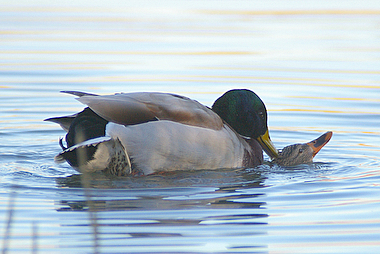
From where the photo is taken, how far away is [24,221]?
185 inches

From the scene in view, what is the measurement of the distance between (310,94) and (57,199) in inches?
222

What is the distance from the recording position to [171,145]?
6.01 meters

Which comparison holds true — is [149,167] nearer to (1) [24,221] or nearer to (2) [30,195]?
(2) [30,195]

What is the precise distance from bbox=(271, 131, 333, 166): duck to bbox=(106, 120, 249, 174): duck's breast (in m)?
0.80

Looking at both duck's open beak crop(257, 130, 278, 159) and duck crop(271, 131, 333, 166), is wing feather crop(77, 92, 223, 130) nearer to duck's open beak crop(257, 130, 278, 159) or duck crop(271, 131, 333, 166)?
duck's open beak crop(257, 130, 278, 159)

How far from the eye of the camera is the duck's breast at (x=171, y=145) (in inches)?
234

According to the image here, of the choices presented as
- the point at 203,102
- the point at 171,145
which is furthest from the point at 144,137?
the point at 203,102

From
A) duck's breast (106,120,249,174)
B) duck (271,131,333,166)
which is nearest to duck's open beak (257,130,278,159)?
duck (271,131,333,166)

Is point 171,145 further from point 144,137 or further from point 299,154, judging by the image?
point 299,154

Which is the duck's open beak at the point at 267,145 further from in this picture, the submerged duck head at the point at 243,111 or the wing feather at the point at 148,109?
Result: the wing feather at the point at 148,109

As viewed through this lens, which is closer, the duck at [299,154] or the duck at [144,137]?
the duck at [144,137]

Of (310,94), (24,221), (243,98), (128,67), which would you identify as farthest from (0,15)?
(24,221)

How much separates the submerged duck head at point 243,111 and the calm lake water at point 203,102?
42 cm

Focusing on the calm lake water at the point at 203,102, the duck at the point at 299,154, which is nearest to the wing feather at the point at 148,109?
the calm lake water at the point at 203,102
